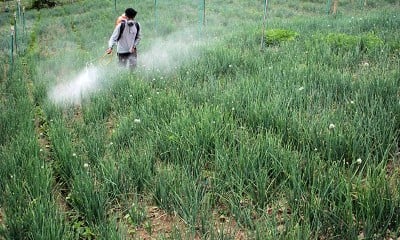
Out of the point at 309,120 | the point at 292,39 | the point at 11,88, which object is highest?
the point at 292,39

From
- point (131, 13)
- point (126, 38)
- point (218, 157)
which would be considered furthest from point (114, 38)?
point (218, 157)

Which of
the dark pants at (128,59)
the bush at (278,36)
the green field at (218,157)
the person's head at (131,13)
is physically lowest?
the green field at (218,157)

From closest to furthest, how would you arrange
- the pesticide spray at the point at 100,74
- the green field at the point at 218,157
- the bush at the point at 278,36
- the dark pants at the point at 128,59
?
the green field at the point at 218,157
the pesticide spray at the point at 100,74
the dark pants at the point at 128,59
the bush at the point at 278,36

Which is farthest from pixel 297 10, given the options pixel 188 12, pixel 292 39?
pixel 292 39

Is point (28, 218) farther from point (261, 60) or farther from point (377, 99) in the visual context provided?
point (261, 60)

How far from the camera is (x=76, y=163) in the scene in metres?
3.22

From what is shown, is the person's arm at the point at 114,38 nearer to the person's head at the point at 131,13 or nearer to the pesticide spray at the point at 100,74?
the person's head at the point at 131,13

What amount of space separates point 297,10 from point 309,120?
16982 mm

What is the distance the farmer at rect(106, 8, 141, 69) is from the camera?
7.21m

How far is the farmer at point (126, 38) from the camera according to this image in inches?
284

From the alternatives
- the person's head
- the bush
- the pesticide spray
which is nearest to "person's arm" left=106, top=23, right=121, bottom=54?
the person's head

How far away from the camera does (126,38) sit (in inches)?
292

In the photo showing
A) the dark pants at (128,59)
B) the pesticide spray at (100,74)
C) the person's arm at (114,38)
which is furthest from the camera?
the dark pants at (128,59)

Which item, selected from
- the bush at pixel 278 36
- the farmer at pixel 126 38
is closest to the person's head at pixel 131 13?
the farmer at pixel 126 38
